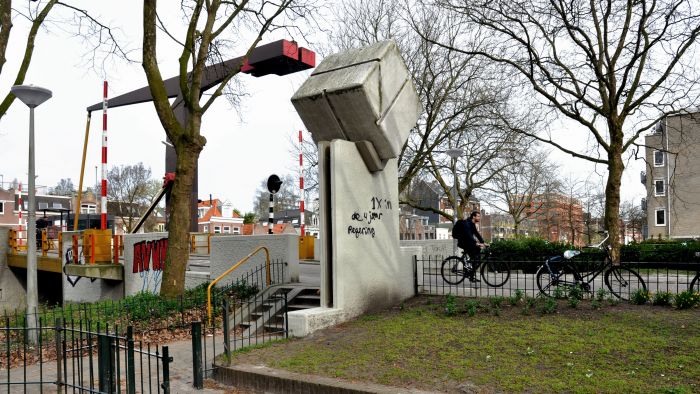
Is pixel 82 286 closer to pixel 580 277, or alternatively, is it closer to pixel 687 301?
pixel 580 277

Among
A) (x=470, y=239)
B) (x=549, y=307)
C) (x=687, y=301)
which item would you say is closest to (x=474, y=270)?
(x=470, y=239)

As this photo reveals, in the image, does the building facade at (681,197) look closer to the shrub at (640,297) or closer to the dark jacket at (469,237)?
the dark jacket at (469,237)

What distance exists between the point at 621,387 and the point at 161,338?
7610 mm

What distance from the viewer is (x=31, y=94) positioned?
1005cm

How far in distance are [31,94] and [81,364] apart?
6.55 m

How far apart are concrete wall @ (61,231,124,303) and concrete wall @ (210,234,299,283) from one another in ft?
17.9

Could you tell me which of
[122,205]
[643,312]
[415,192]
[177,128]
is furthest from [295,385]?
[122,205]

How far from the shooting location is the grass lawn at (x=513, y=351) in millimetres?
5707

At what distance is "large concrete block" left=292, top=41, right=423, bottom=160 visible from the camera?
9.49 m

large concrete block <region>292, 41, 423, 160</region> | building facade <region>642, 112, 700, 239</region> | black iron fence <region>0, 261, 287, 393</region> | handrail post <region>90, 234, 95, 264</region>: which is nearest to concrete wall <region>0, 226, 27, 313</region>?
handrail post <region>90, 234, 95, 264</region>

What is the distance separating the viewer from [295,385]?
20.9 feet

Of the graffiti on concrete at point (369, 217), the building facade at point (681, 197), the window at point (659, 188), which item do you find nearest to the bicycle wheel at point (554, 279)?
the graffiti on concrete at point (369, 217)

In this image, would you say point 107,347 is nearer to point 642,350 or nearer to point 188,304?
point 642,350

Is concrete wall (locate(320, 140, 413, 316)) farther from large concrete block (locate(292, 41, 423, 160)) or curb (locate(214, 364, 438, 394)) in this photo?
curb (locate(214, 364, 438, 394))
